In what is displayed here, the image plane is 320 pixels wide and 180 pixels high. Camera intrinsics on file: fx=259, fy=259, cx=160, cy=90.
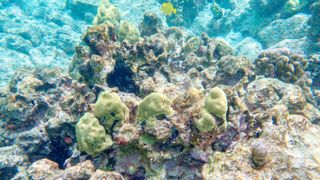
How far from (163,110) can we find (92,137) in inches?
40.3

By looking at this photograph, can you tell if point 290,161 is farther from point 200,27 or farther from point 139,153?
point 200,27

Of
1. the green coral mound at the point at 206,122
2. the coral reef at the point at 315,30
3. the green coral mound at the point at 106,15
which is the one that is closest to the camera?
the green coral mound at the point at 206,122

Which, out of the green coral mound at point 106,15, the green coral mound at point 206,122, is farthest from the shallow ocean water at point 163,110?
the green coral mound at point 106,15

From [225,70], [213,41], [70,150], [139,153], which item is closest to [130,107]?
[139,153]

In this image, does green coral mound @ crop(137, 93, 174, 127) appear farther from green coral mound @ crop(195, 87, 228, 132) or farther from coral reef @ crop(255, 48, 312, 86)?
coral reef @ crop(255, 48, 312, 86)

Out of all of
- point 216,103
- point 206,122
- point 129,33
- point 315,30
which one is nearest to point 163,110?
point 206,122

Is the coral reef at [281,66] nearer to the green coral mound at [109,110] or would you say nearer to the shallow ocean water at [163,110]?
the shallow ocean water at [163,110]

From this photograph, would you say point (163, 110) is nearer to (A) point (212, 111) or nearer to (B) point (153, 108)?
(B) point (153, 108)

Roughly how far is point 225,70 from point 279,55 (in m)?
2.35

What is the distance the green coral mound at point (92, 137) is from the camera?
3479 millimetres

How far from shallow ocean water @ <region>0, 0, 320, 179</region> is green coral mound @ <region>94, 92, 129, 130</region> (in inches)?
0.6

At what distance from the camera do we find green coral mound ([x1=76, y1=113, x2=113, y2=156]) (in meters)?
3.48

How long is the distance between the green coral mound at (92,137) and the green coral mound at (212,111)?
127 cm

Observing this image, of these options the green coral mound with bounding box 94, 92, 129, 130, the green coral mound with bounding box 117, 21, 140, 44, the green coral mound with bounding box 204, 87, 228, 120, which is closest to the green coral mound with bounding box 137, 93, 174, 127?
the green coral mound with bounding box 94, 92, 129, 130
